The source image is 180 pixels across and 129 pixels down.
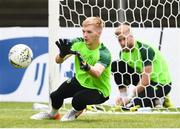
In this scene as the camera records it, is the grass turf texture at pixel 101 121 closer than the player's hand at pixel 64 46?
Yes

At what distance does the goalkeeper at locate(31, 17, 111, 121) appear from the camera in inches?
293

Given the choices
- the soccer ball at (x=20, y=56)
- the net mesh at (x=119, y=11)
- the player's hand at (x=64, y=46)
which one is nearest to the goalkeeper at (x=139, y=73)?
the net mesh at (x=119, y=11)

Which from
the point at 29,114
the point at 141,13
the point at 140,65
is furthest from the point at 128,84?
the point at 29,114

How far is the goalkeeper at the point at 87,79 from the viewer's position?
7438 mm

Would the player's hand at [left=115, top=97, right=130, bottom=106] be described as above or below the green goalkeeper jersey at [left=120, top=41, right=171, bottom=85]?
below

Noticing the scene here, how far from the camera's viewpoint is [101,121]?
7.54 m

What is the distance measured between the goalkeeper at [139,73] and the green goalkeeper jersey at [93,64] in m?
1.86

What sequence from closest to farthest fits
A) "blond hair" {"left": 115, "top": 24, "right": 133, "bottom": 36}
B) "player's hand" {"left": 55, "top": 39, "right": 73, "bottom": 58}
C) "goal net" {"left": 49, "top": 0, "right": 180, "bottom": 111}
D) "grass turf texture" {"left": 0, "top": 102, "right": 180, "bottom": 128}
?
"grass turf texture" {"left": 0, "top": 102, "right": 180, "bottom": 128}
"player's hand" {"left": 55, "top": 39, "right": 73, "bottom": 58}
"goal net" {"left": 49, "top": 0, "right": 180, "bottom": 111}
"blond hair" {"left": 115, "top": 24, "right": 133, "bottom": 36}

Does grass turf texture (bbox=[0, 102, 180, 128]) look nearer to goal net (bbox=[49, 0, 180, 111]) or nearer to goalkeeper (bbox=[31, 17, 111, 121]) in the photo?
goalkeeper (bbox=[31, 17, 111, 121])

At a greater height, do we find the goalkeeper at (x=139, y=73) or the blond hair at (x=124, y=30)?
the blond hair at (x=124, y=30)

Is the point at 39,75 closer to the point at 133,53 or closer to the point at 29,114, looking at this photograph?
the point at 133,53

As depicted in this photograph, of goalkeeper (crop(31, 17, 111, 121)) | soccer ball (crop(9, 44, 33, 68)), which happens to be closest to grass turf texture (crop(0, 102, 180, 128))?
goalkeeper (crop(31, 17, 111, 121))

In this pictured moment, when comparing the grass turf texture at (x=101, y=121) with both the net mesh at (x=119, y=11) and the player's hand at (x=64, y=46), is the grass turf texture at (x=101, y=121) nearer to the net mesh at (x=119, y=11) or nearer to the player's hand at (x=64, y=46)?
the player's hand at (x=64, y=46)

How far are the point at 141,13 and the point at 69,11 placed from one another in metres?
Answer: 1.11
